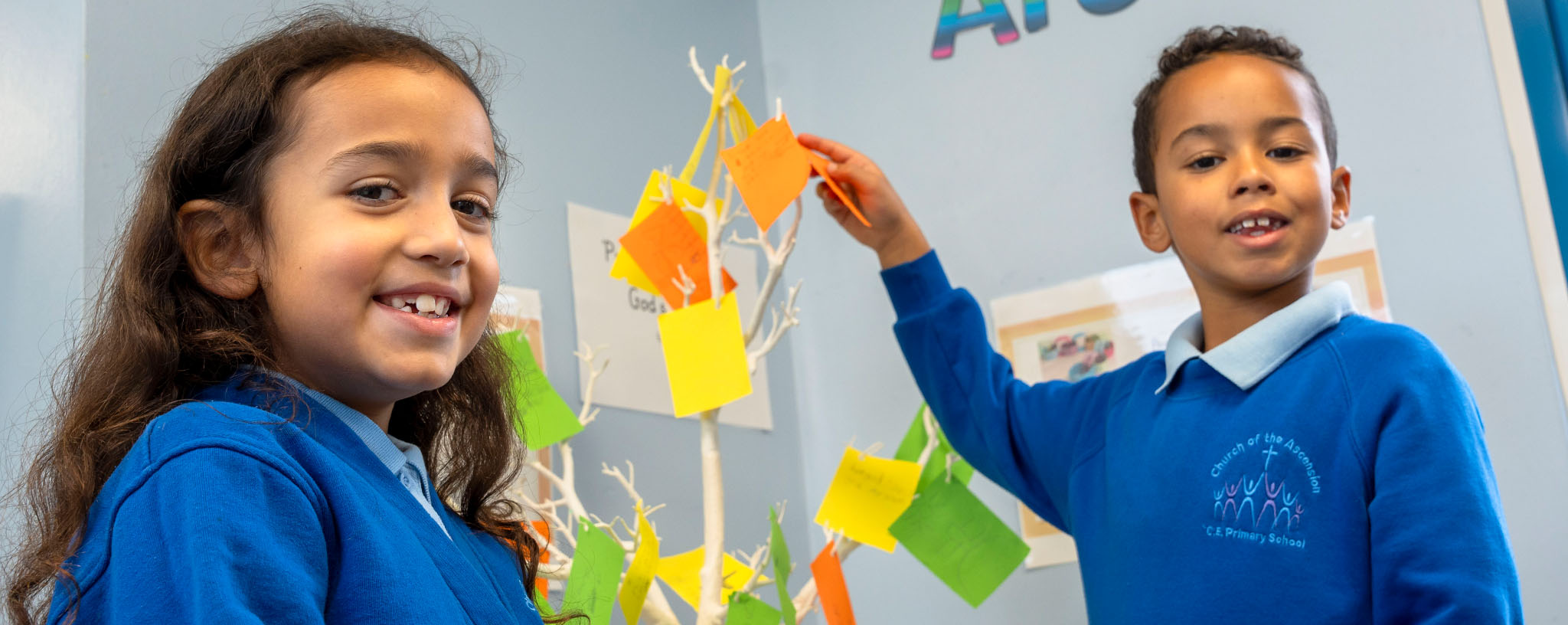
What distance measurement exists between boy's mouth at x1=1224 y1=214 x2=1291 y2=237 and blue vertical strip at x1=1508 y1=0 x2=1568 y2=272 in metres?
0.39

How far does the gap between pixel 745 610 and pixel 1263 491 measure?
44cm

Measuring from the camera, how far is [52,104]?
0.91m

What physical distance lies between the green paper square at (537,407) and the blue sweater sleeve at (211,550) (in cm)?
58

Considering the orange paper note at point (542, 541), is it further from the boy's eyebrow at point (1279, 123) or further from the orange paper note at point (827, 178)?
the boy's eyebrow at point (1279, 123)

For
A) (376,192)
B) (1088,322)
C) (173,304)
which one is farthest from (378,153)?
(1088,322)

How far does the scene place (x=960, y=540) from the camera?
1162 mm

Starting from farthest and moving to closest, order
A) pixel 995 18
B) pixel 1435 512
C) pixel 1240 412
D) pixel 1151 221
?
pixel 995 18 < pixel 1151 221 < pixel 1240 412 < pixel 1435 512

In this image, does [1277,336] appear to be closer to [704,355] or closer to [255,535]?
[704,355]

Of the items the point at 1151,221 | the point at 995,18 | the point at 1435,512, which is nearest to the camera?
the point at 1435,512

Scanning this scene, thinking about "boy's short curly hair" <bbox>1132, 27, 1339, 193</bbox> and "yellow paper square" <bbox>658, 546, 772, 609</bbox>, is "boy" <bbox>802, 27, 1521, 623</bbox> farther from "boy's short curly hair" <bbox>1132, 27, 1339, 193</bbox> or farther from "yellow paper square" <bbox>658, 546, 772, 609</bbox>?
"yellow paper square" <bbox>658, 546, 772, 609</bbox>

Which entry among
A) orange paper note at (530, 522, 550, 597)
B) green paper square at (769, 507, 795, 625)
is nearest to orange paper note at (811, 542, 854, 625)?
green paper square at (769, 507, 795, 625)

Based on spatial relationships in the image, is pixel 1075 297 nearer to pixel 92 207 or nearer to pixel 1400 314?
pixel 1400 314

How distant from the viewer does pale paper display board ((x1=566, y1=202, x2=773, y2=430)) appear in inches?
51.3

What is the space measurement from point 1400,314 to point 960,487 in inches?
18.3
